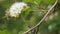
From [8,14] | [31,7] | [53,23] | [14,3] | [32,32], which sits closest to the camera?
[32,32]

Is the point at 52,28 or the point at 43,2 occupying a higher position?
the point at 43,2

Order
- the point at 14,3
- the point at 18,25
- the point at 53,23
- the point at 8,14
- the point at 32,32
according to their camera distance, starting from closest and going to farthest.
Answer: the point at 32,32 → the point at 8,14 → the point at 14,3 → the point at 53,23 → the point at 18,25

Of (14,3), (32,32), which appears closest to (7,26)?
(14,3)

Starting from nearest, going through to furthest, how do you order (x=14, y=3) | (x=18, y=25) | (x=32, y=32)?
(x=32, y=32), (x=14, y=3), (x=18, y=25)

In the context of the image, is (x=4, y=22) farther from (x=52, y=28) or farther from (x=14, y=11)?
(x=14, y=11)

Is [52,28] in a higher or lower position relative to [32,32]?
lower

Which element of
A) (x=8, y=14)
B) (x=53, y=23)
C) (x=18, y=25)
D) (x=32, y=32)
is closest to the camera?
(x=32, y=32)

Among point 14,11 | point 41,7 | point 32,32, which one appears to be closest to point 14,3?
point 14,11

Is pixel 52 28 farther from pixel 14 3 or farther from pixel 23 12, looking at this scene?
pixel 23 12

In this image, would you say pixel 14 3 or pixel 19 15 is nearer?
pixel 19 15
